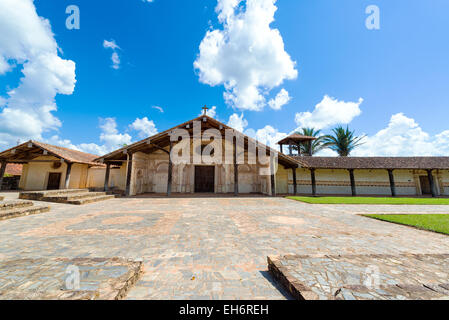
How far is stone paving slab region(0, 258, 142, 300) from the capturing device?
62.1 inches

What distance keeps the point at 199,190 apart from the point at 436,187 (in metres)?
26.0

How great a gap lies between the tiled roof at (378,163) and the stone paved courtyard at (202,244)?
12743 mm

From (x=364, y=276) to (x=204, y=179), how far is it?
14.0 meters

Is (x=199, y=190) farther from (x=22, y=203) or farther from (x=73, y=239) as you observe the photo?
(x=73, y=239)

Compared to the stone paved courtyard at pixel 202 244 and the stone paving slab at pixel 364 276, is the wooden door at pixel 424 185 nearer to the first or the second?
the stone paved courtyard at pixel 202 244

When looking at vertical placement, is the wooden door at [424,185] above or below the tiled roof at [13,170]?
below

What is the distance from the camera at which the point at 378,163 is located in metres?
17.2

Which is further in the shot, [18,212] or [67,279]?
[18,212]

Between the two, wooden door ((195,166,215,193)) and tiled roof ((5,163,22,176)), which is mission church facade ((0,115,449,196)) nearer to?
wooden door ((195,166,215,193))

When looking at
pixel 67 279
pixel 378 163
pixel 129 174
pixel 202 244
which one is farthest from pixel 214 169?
pixel 378 163

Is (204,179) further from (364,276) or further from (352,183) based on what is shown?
(352,183)

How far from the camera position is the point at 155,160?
15.4 m

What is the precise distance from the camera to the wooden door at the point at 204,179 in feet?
50.6

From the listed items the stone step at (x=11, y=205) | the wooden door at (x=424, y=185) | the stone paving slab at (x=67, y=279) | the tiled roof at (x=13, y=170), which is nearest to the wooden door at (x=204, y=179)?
the stone step at (x=11, y=205)
